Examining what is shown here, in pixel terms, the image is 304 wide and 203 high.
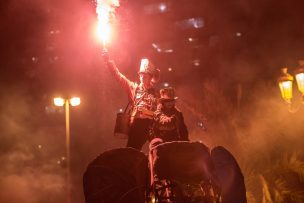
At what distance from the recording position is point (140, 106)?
7246 millimetres

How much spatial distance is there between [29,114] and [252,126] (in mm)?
24703

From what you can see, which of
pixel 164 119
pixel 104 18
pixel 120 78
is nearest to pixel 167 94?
pixel 164 119

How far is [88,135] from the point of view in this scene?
1459 inches

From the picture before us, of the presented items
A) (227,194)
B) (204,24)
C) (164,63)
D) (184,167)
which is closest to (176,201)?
(184,167)

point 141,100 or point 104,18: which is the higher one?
point 104,18

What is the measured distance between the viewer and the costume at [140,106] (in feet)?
23.3

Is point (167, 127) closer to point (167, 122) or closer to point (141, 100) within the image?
point (167, 122)

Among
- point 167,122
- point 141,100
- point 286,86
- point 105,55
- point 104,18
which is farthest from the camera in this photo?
point 286,86

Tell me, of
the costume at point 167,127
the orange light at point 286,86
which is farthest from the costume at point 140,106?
the orange light at point 286,86

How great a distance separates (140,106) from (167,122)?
25.5 inches

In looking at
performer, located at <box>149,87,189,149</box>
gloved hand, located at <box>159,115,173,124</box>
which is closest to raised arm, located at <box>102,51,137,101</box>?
performer, located at <box>149,87,189,149</box>

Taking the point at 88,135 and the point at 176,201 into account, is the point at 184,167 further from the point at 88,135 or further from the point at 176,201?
the point at 88,135

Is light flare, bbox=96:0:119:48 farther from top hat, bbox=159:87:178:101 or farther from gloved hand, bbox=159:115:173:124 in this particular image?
gloved hand, bbox=159:115:173:124

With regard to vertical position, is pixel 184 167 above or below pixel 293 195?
above
